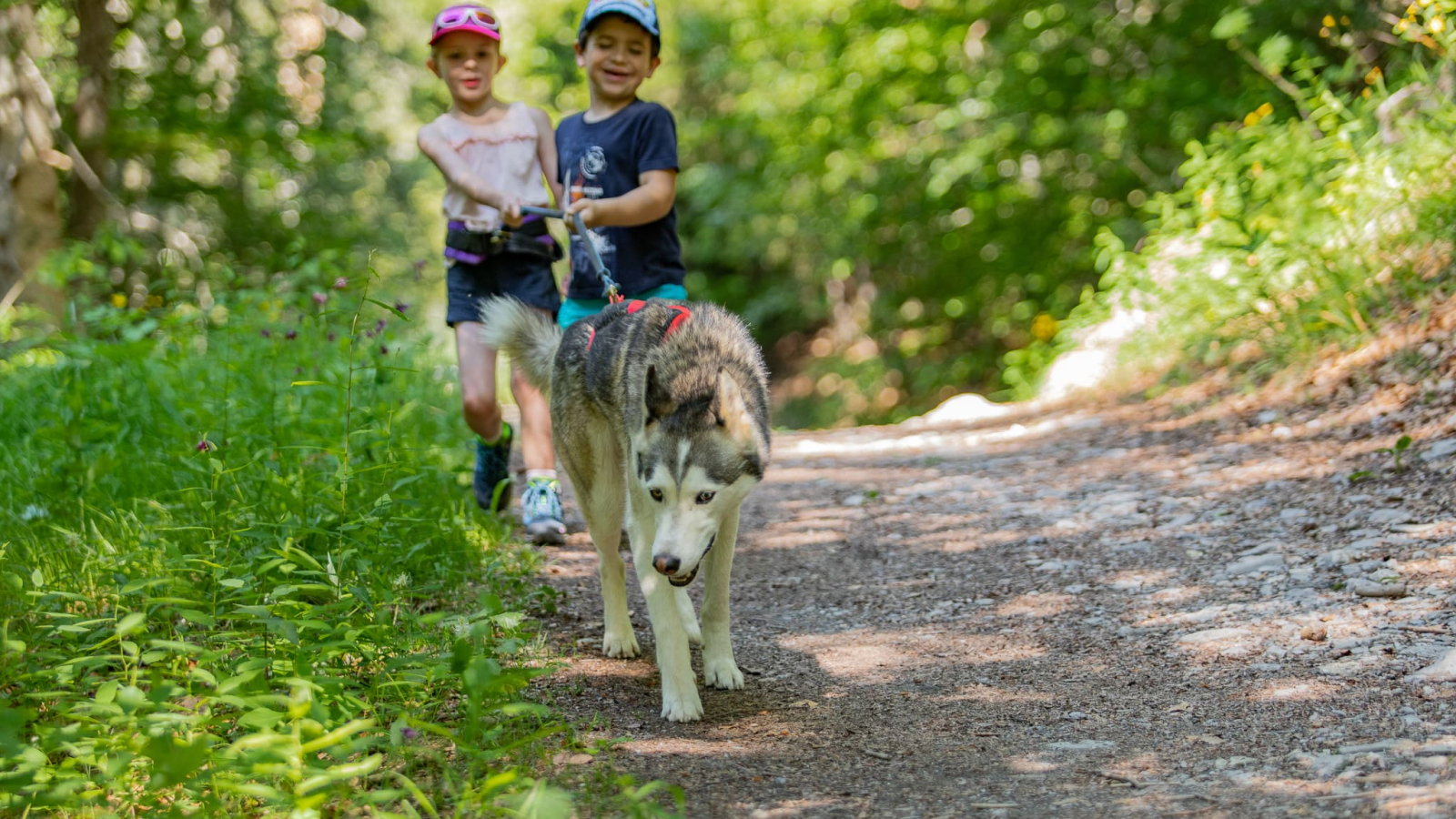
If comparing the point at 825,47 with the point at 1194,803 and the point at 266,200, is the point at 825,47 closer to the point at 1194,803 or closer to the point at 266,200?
the point at 266,200

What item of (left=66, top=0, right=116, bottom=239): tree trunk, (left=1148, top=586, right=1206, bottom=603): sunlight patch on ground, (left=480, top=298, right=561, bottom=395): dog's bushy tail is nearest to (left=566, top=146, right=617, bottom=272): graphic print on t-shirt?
(left=480, top=298, right=561, bottom=395): dog's bushy tail

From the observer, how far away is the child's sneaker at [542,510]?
4.64 metres

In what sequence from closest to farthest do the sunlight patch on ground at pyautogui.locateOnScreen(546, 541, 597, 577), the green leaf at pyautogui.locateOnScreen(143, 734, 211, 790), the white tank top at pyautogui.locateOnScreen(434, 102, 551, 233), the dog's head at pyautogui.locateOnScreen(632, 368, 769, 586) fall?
the green leaf at pyautogui.locateOnScreen(143, 734, 211, 790) → the dog's head at pyautogui.locateOnScreen(632, 368, 769, 586) → the sunlight patch on ground at pyautogui.locateOnScreen(546, 541, 597, 577) → the white tank top at pyautogui.locateOnScreen(434, 102, 551, 233)

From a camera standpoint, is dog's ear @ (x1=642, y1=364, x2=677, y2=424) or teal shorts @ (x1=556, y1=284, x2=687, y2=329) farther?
teal shorts @ (x1=556, y1=284, x2=687, y2=329)

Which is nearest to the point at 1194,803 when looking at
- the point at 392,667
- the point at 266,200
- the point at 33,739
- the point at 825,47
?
the point at 392,667

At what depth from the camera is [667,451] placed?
3.01m

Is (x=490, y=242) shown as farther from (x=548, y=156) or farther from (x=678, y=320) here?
(x=678, y=320)

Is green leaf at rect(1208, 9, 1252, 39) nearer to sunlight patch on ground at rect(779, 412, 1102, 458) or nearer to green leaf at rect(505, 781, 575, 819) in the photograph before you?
sunlight patch on ground at rect(779, 412, 1102, 458)

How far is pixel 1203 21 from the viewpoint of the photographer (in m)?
10.0

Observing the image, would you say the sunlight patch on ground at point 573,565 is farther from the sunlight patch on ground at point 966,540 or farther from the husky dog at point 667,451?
the sunlight patch on ground at point 966,540

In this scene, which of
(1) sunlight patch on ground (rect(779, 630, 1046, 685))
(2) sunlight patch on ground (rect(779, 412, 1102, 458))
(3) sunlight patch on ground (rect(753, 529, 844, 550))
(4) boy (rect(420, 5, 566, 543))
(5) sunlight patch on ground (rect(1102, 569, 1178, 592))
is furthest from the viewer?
(2) sunlight patch on ground (rect(779, 412, 1102, 458))

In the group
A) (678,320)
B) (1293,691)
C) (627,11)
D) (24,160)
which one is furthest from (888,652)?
(24,160)

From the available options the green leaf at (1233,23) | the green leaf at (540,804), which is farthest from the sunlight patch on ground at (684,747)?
the green leaf at (1233,23)

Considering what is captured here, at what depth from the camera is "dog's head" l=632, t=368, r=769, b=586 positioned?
2.93m
